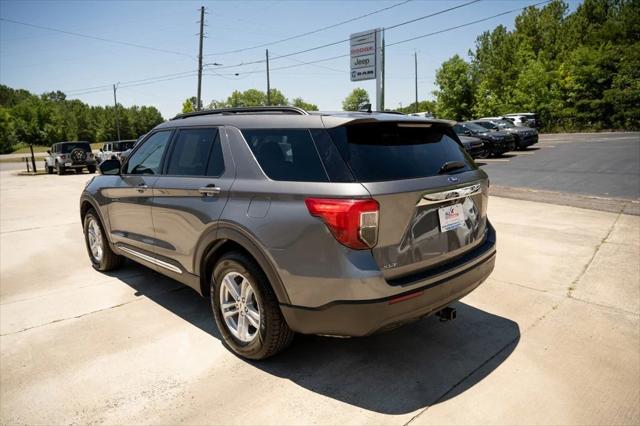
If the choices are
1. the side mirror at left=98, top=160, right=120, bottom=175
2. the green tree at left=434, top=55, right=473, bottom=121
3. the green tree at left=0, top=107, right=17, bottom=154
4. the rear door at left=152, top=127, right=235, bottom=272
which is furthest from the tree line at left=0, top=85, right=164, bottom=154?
the rear door at left=152, top=127, right=235, bottom=272

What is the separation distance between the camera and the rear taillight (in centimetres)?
227

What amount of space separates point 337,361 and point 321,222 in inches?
47.9

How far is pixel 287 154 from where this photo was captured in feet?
8.86

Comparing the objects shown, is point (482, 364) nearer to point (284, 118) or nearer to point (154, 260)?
point (284, 118)

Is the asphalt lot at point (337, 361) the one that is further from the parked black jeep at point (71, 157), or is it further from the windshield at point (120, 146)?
the windshield at point (120, 146)

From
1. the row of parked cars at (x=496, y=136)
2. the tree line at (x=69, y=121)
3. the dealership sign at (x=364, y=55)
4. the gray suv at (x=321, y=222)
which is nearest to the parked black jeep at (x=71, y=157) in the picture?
the dealership sign at (x=364, y=55)

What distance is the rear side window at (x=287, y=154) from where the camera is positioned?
2.50m

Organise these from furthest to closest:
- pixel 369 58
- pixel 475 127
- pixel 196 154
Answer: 1. pixel 369 58
2. pixel 475 127
3. pixel 196 154

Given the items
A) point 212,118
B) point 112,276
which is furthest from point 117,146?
point 212,118

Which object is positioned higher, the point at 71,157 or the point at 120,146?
the point at 120,146

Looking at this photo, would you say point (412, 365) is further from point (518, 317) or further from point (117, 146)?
point (117, 146)

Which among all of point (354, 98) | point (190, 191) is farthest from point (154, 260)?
point (354, 98)

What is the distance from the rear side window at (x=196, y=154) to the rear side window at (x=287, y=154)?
36 centimetres

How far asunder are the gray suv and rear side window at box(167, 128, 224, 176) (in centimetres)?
1
